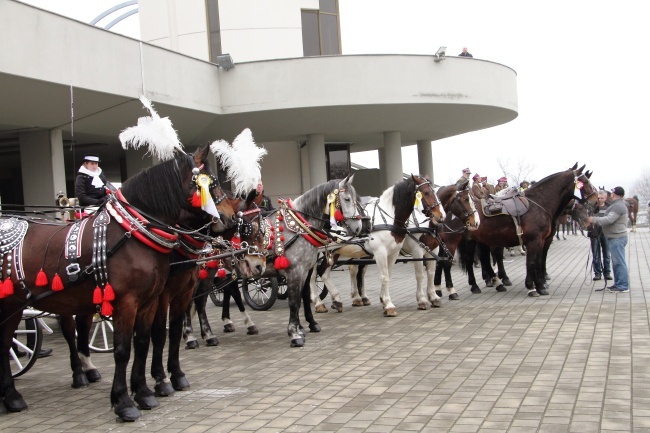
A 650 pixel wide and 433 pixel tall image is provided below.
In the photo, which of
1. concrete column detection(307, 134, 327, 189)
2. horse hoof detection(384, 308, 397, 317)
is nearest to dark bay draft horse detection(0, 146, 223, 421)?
horse hoof detection(384, 308, 397, 317)

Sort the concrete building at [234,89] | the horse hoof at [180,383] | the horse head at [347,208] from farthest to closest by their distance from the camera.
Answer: the concrete building at [234,89] < the horse head at [347,208] < the horse hoof at [180,383]

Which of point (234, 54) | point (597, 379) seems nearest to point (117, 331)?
point (597, 379)

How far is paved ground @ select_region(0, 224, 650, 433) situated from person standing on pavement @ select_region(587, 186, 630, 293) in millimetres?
1267

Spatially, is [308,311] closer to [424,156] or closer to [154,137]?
[154,137]

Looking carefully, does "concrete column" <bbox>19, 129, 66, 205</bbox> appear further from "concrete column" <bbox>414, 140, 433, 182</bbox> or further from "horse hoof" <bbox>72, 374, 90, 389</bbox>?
"concrete column" <bbox>414, 140, 433, 182</bbox>

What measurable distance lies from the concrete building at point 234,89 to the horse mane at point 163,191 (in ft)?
21.0

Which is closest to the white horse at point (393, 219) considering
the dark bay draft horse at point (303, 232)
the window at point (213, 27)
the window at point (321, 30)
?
the dark bay draft horse at point (303, 232)

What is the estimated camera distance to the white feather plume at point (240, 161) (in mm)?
7961

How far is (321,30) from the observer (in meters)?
23.8

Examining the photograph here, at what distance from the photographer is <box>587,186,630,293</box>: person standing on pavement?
1178cm

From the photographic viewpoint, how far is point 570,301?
11.3 meters

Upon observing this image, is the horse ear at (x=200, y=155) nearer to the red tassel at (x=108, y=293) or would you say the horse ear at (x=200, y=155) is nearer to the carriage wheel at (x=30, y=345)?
the red tassel at (x=108, y=293)

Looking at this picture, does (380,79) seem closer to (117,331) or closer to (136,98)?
(136,98)

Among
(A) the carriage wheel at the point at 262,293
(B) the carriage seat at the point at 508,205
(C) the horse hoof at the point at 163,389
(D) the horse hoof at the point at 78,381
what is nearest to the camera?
(C) the horse hoof at the point at 163,389
